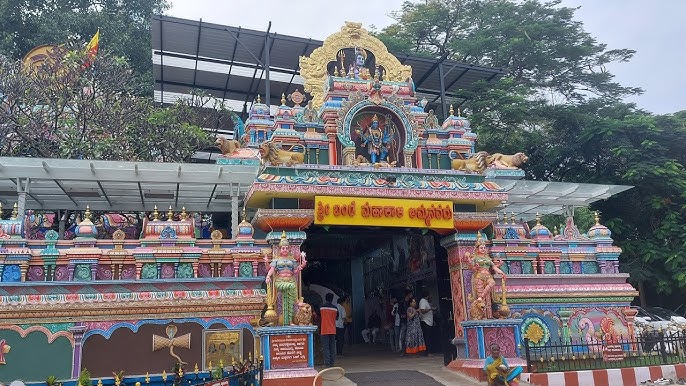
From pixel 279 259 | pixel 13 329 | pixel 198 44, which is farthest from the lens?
pixel 198 44

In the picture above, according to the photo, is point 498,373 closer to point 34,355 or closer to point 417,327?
point 417,327

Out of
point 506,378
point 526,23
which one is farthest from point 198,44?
point 526,23

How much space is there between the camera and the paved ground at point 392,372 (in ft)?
37.5

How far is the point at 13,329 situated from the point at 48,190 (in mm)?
5596

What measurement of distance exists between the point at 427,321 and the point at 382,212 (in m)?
4.15

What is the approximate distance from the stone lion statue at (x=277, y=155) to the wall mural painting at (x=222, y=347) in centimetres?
368

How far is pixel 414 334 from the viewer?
49.4ft

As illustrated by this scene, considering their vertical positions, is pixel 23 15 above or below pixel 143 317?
above

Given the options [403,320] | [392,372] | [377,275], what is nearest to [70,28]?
[377,275]

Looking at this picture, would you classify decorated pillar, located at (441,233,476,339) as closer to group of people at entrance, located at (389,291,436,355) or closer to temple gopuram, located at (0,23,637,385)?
temple gopuram, located at (0,23,637,385)

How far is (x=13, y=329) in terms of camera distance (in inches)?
417

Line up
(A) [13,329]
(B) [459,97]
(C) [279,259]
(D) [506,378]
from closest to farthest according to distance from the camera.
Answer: (D) [506,378] < (A) [13,329] < (C) [279,259] < (B) [459,97]

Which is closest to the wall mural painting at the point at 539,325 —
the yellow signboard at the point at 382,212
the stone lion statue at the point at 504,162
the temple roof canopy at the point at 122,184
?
the yellow signboard at the point at 382,212

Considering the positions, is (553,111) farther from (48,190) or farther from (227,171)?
(48,190)
